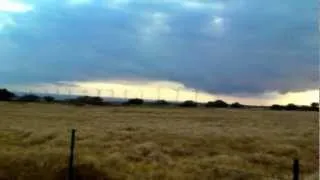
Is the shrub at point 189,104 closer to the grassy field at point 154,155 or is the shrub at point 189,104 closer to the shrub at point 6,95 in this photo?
the shrub at point 6,95

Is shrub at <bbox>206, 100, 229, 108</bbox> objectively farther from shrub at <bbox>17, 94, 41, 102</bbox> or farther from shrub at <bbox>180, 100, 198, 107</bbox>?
shrub at <bbox>17, 94, 41, 102</bbox>

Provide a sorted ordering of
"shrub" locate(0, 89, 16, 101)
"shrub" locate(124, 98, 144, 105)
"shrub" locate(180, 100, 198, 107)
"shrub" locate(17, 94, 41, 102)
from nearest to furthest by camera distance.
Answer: "shrub" locate(0, 89, 16, 101) → "shrub" locate(17, 94, 41, 102) → "shrub" locate(180, 100, 198, 107) → "shrub" locate(124, 98, 144, 105)

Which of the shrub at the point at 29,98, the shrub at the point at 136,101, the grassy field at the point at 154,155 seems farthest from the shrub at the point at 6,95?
the grassy field at the point at 154,155

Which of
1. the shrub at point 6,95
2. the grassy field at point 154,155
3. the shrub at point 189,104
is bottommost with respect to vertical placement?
the grassy field at point 154,155

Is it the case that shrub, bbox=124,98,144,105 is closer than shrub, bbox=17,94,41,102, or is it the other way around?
shrub, bbox=17,94,41,102

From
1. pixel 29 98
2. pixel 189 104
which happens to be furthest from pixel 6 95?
pixel 189 104

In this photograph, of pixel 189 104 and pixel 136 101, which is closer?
pixel 189 104

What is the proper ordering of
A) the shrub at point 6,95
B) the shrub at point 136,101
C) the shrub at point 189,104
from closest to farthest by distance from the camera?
the shrub at point 6,95 < the shrub at point 189,104 < the shrub at point 136,101

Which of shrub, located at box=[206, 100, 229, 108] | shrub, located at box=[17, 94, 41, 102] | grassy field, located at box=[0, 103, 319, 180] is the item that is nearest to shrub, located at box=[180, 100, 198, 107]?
shrub, located at box=[206, 100, 229, 108]

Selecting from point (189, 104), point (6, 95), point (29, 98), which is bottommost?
point (189, 104)

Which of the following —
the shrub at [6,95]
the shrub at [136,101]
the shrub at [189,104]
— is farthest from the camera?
the shrub at [136,101]

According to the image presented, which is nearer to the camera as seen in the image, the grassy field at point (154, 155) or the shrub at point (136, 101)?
the grassy field at point (154, 155)

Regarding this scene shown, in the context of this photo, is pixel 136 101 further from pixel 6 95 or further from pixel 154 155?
pixel 154 155

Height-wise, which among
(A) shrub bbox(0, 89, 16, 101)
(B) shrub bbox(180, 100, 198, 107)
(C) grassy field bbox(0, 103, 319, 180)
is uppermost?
(A) shrub bbox(0, 89, 16, 101)
